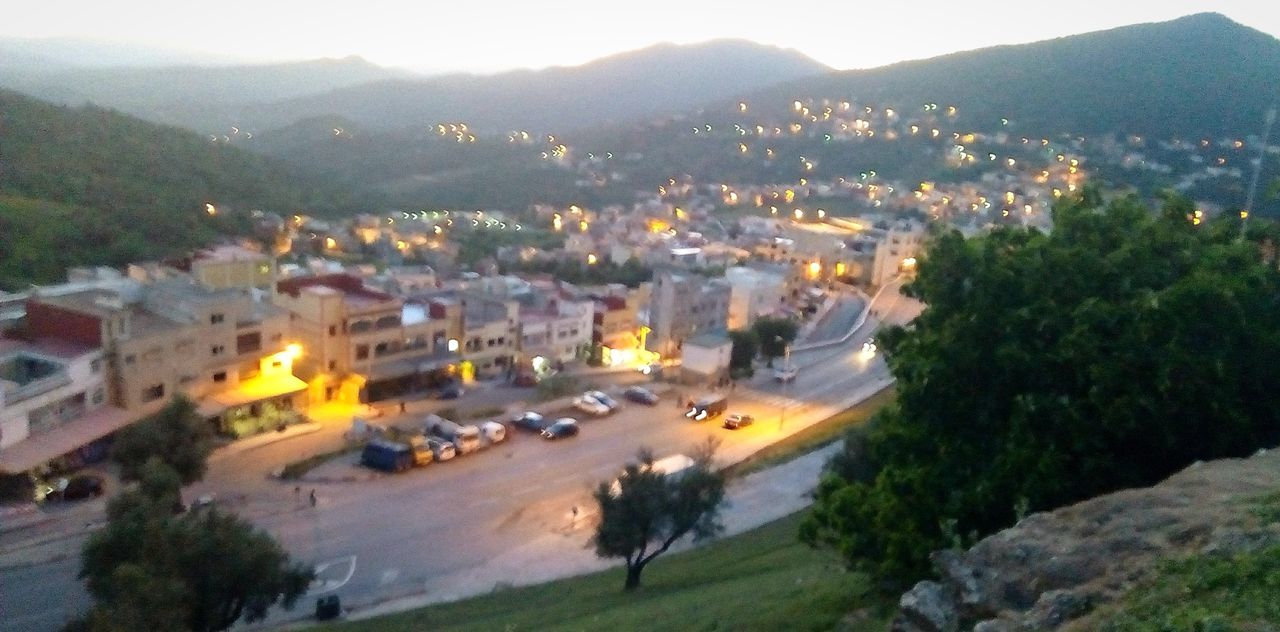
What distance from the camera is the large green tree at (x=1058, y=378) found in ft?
26.1

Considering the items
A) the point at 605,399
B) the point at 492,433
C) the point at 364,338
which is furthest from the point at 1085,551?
the point at 364,338

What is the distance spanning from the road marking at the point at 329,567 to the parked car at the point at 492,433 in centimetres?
743

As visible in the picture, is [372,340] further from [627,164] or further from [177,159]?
[627,164]

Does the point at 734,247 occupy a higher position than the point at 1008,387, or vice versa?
the point at 1008,387

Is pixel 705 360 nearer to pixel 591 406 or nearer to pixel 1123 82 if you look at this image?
pixel 591 406

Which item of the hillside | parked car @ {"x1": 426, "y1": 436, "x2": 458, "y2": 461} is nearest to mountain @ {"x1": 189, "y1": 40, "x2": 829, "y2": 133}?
the hillside

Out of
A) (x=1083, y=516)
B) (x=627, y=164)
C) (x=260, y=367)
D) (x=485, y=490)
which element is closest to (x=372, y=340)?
(x=260, y=367)

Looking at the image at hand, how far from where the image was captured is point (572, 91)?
7741 inches

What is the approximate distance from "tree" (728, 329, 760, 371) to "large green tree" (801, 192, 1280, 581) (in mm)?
24942

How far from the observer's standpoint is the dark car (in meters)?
18.3

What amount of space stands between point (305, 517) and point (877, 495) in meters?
13.9

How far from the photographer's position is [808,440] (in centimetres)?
Result: 2783

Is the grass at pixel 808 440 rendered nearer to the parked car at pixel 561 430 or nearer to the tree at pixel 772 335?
the parked car at pixel 561 430

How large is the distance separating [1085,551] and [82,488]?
1860 centimetres
